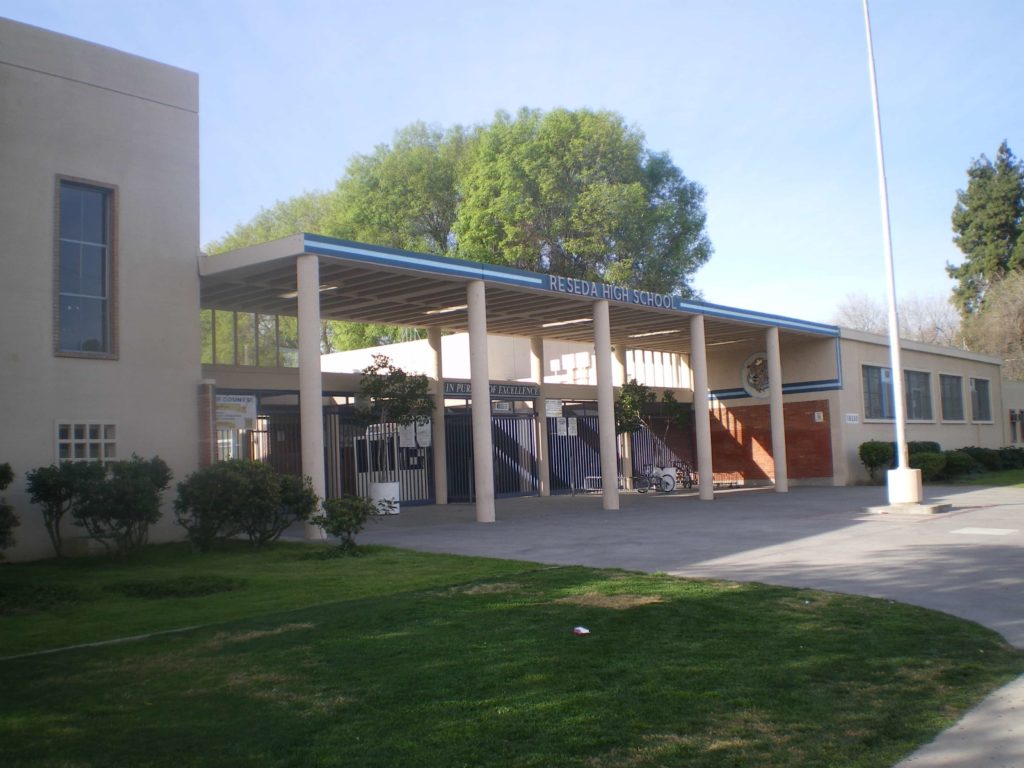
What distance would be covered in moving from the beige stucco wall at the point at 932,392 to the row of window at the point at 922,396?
0.23 metres

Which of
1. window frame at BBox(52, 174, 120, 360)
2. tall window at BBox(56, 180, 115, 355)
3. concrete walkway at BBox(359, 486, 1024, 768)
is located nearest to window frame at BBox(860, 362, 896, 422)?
concrete walkway at BBox(359, 486, 1024, 768)

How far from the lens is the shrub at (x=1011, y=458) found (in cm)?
3550

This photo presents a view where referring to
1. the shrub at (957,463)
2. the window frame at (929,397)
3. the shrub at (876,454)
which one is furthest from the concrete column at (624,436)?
the window frame at (929,397)

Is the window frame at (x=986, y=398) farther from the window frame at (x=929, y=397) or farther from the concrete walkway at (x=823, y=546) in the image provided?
the concrete walkway at (x=823, y=546)

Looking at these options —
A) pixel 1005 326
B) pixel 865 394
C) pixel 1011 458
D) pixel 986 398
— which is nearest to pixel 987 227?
pixel 1005 326

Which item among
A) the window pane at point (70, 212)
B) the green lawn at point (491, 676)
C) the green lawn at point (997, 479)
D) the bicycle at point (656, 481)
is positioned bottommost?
the green lawn at point (997, 479)

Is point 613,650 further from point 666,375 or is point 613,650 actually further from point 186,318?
point 666,375

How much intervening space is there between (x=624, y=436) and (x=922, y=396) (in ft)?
40.9

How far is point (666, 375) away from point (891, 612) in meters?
27.6

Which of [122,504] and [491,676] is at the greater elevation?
[122,504]

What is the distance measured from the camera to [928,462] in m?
28.6

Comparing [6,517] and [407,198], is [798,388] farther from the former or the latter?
[6,517]

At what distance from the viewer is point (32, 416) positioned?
47.4 feet

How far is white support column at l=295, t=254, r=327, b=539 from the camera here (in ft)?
53.2
